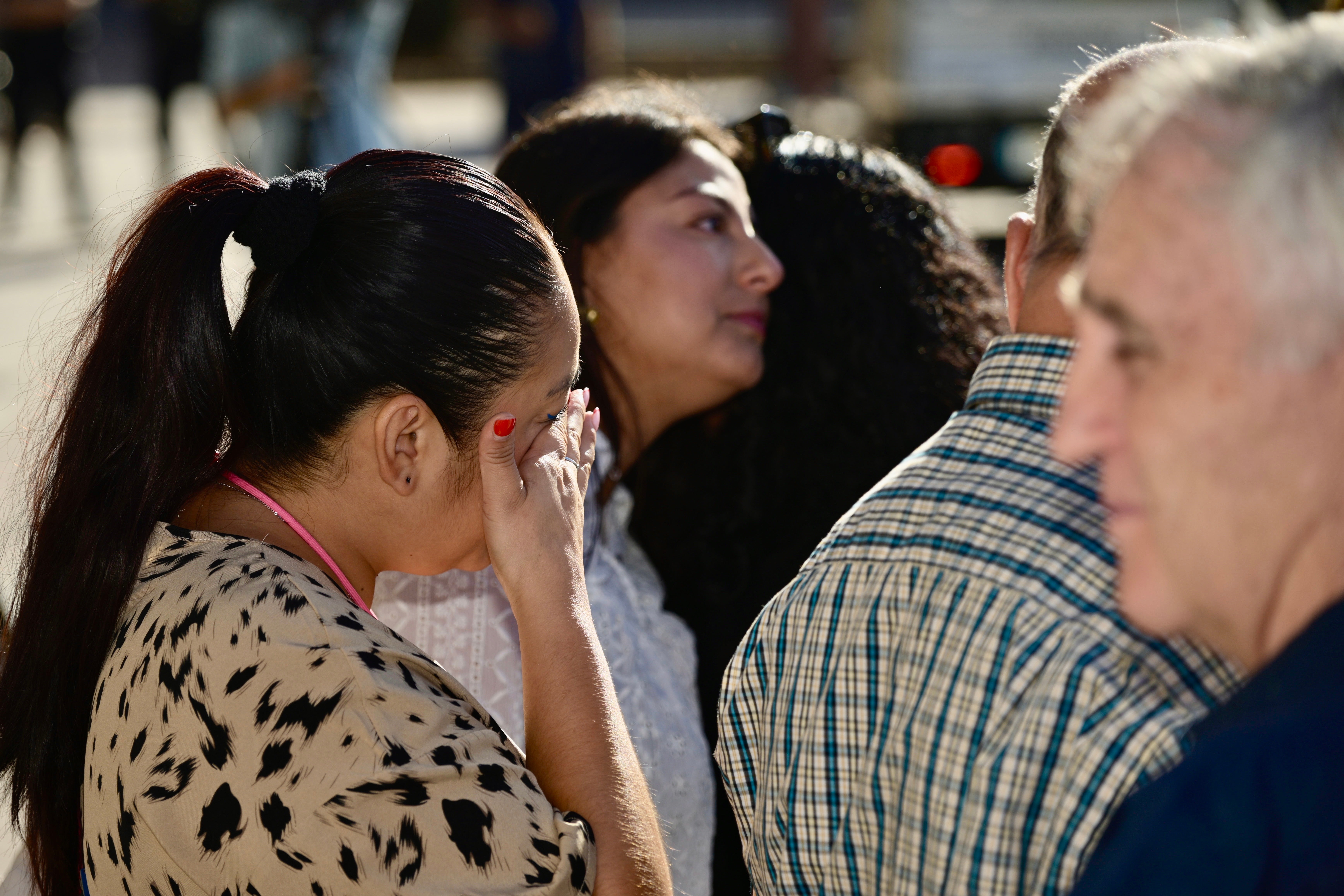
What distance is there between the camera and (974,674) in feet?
3.63

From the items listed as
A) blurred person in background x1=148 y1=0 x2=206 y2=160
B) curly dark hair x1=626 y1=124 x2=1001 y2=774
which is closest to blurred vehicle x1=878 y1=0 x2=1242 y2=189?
curly dark hair x1=626 y1=124 x2=1001 y2=774

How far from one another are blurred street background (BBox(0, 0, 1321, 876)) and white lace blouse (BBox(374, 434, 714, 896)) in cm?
64

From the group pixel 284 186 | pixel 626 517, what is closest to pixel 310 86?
pixel 626 517

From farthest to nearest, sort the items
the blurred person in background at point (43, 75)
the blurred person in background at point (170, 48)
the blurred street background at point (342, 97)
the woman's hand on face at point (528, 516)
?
the blurred person in background at point (170, 48) < the blurred person in background at point (43, 75) < the blurred street background at point (342, 97) < the woman's hand on face at point (528, 516)

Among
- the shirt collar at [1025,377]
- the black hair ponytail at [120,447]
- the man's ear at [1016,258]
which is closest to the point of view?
the shirt collar at [1025,377]

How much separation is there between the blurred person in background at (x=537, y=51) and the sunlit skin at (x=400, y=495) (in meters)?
6.49

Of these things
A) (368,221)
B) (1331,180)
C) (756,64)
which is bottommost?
(756,64)

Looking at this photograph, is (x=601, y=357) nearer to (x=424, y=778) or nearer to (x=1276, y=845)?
(x=424, y=778)

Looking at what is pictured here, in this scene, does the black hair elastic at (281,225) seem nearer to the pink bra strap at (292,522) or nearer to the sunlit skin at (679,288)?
the pink bra strap at (292,522)

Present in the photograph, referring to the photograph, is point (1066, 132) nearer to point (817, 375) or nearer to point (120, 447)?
point (120, 447)

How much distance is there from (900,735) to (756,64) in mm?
15050

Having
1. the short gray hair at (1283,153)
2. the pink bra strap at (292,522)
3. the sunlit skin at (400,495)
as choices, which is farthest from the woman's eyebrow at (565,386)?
the short gray hair at (1283,153)

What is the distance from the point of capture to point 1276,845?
831mm

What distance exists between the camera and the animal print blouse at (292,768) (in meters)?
1.27
